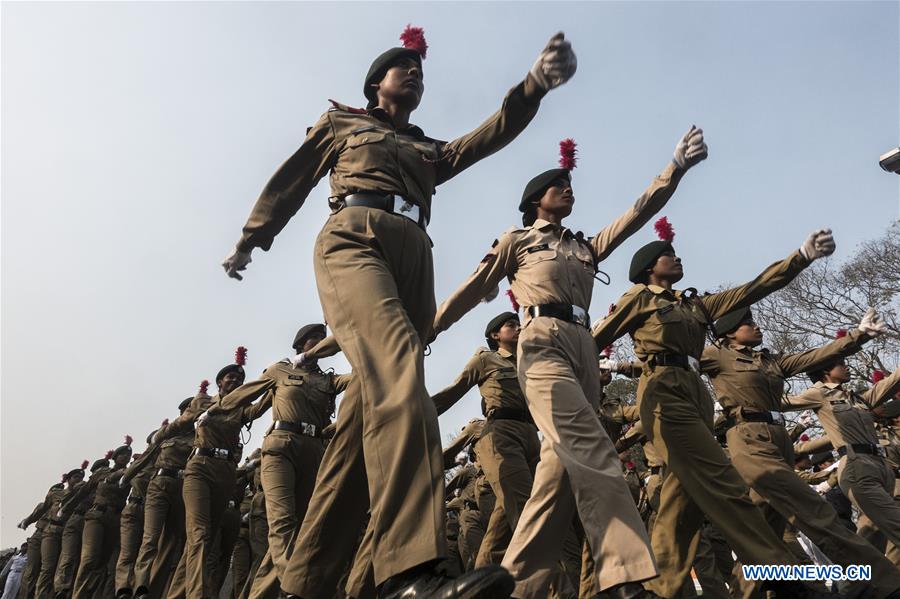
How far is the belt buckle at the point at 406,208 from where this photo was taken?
3008mm

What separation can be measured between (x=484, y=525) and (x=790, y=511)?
6509mm

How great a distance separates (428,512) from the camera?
6.84ft

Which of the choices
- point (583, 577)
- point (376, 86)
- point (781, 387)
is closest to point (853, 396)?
point (781, 387)

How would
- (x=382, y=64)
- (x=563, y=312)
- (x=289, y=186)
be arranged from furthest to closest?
(x=563, y=312), (x=382, y=64), (x=289, y=186)

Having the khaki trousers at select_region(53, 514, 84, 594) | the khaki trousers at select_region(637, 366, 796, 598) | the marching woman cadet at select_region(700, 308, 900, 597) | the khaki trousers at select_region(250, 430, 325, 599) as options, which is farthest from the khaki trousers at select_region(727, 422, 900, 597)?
the khaki trousers at select_region(53, 514, 84, 594)

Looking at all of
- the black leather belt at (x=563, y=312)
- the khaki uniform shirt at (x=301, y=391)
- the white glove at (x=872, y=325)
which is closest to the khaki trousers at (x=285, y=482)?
the khaki uniform shirt at (x=301, y=391)

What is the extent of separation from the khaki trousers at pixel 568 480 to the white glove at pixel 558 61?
1.65 metres

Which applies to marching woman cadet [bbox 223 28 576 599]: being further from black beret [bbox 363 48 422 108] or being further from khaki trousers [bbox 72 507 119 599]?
khaki trousers [bbox 72 507 119 599]

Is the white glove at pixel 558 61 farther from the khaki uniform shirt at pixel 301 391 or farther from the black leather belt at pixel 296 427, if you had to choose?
the black leather belt at pixel 296 427

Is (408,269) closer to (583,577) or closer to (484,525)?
(583,577)

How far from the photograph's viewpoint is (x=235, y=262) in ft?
12.0

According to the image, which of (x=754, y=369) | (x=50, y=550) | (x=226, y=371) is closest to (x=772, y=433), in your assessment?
(x=754, y=369)

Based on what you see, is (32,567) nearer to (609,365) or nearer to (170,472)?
(170,472)

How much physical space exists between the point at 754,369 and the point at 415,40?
16.1 ft
